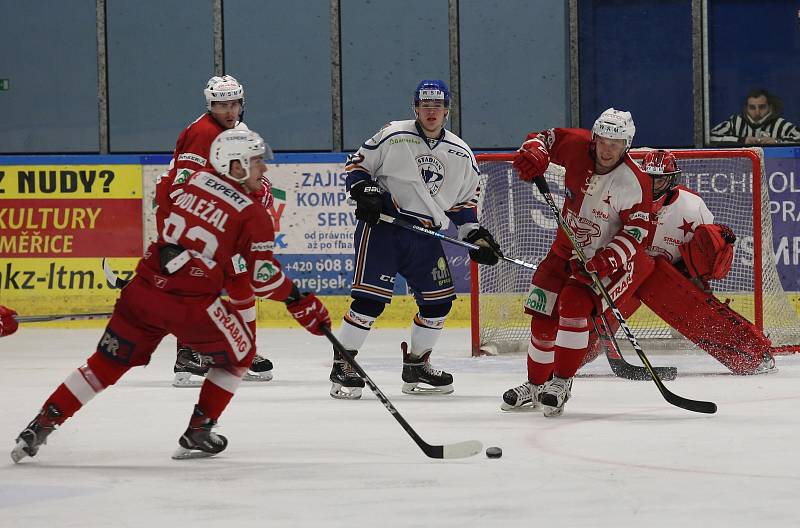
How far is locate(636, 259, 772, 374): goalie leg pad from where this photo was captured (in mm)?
6059

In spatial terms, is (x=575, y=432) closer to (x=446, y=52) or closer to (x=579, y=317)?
(x=579, y=317)

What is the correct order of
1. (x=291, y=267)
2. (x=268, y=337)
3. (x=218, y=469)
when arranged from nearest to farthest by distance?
1. (x=218, y=469)
2. (x=268, y=337)
3. (x=291, y=267)

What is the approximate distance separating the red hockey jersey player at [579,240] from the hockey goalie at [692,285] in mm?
899

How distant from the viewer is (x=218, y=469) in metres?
3.82

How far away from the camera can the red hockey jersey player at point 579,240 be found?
16.0 ft

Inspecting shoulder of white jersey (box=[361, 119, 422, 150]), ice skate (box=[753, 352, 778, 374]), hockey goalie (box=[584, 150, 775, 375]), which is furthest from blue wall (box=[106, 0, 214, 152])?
ice skate (box=[753, 352, 778, 374])

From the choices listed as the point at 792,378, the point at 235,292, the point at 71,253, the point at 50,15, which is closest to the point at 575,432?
the point at 235,292

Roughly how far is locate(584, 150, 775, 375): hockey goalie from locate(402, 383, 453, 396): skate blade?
2.51ft

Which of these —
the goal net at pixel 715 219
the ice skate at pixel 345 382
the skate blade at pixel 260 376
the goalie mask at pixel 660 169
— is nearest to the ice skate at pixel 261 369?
the skate blade at pixel 260 376

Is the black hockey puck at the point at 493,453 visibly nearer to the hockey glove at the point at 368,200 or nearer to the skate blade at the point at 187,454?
the skate blade at the point at 187,454

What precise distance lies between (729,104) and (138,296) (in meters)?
6.06

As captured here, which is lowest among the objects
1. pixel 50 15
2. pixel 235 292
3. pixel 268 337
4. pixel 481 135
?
pixel 268 337

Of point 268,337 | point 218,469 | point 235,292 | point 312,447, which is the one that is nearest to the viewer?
point 218,469

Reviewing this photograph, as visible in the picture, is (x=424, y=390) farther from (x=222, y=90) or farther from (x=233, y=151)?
(x=233, y=151)
